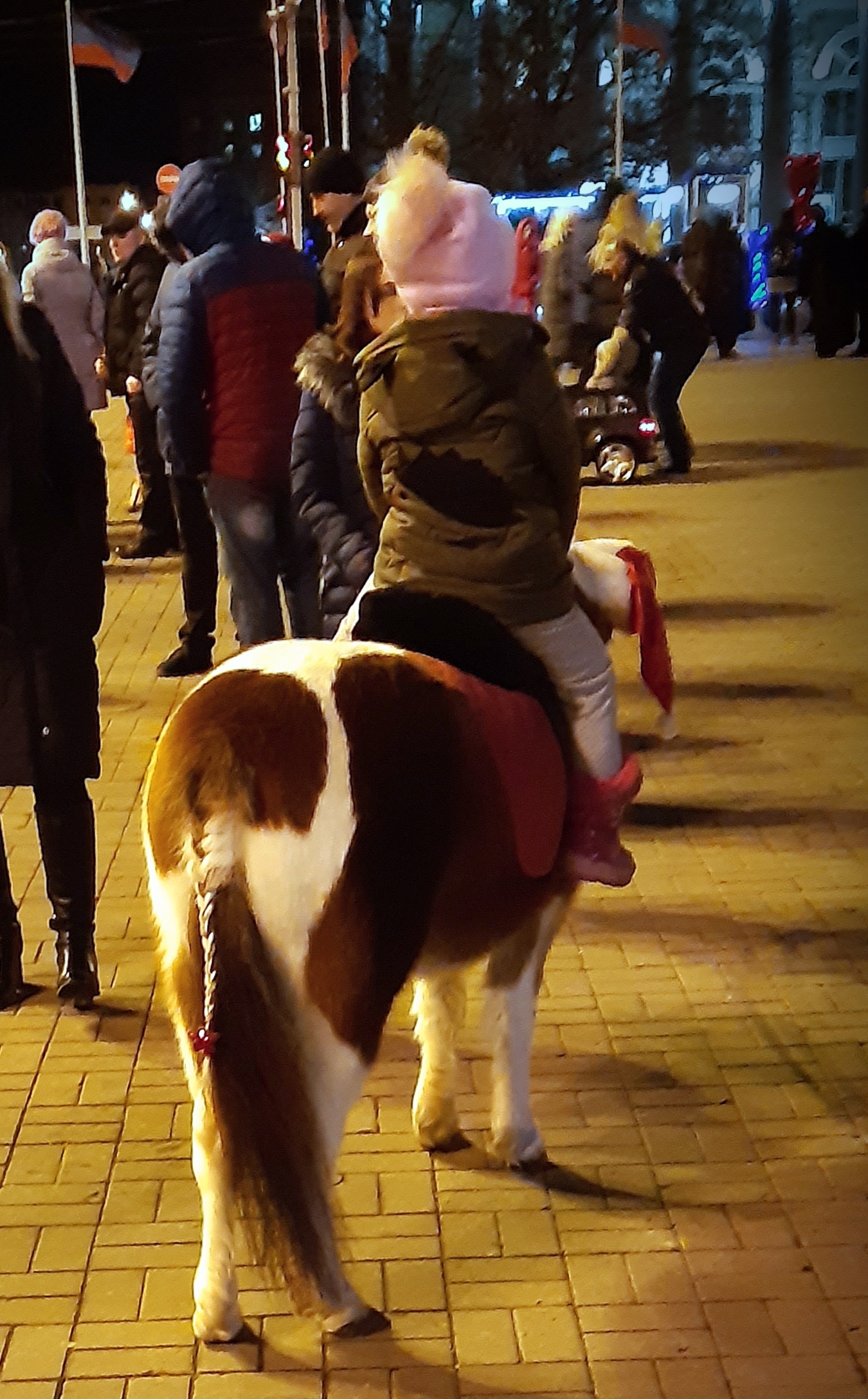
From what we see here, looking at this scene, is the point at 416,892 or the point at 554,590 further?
the point at 554,590

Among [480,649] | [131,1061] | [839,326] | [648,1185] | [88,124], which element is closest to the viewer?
[480,649]

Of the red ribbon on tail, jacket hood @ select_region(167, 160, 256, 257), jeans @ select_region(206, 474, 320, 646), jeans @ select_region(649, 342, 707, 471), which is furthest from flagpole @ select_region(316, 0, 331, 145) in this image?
the red ribbon on tail

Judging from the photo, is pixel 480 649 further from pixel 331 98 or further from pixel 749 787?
pixel 331 98

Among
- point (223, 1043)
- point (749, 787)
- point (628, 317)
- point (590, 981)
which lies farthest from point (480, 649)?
point (628, 317)

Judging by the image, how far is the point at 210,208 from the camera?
20.9 feet

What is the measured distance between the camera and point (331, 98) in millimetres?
34156

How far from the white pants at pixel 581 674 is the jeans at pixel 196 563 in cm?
460

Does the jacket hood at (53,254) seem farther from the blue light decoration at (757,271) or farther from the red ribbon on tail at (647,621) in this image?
the blue light decoration at (757,271)

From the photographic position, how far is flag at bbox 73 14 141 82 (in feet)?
76.6

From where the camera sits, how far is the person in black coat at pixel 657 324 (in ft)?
42.4

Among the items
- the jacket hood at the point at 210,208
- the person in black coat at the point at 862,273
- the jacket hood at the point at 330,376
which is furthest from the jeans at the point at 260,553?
the person in black coat at the point at 862,273

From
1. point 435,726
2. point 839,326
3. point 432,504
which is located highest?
point 432,504

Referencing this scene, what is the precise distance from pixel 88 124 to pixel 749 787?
41388 millimetres

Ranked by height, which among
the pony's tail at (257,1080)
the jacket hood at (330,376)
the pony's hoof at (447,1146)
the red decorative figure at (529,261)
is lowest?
the pony's hoof at (447,1146)
